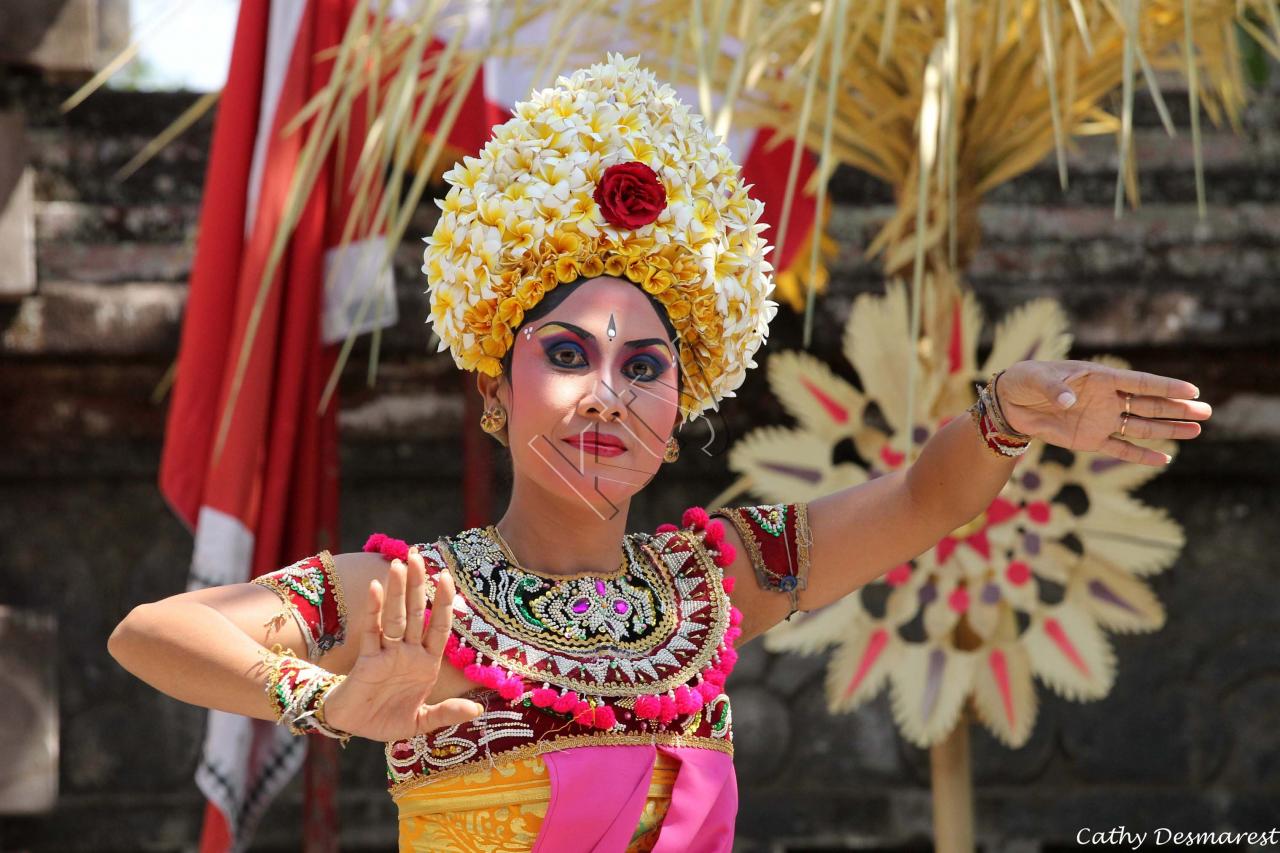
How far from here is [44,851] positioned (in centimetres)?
318

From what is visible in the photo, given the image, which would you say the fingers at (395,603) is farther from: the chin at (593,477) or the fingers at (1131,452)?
the fingers at (1131,452)

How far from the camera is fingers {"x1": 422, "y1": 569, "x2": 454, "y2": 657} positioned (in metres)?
1.34

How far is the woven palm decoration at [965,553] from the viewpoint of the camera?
103 inches

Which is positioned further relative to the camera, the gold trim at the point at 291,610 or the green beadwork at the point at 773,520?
the green beadwork at the point at 773,520

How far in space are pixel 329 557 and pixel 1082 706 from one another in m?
2.11

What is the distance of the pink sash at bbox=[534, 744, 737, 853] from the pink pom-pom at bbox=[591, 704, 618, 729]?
0.02m

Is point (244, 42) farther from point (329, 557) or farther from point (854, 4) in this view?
point (329, 557)

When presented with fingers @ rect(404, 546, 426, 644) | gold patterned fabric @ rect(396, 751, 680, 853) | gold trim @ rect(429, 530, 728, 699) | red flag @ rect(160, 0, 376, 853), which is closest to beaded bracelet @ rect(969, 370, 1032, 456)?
gold trim @ rect(429, 530, 728, 699)

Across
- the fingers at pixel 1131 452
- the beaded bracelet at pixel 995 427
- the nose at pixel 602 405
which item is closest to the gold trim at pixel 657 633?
the nose at pixel 602 405

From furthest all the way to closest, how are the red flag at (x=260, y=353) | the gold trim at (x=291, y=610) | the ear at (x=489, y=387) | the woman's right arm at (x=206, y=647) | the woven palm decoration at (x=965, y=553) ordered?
the red flag at (x=260, y=353) < the woven palm decoration at (x=965, y=553) < the ear at (x=489, y=387) < the gold trim at (x=291, y=610) < the woman's right arm at (x=206, y=647)

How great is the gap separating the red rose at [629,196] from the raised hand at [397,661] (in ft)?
1.55

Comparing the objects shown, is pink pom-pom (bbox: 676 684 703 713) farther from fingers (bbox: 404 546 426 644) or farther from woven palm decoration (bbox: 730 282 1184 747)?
woven palm decoration (bbox: 730 282 1184 747)

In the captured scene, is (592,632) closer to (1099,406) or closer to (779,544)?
(779,544)

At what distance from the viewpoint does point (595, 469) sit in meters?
1.64
